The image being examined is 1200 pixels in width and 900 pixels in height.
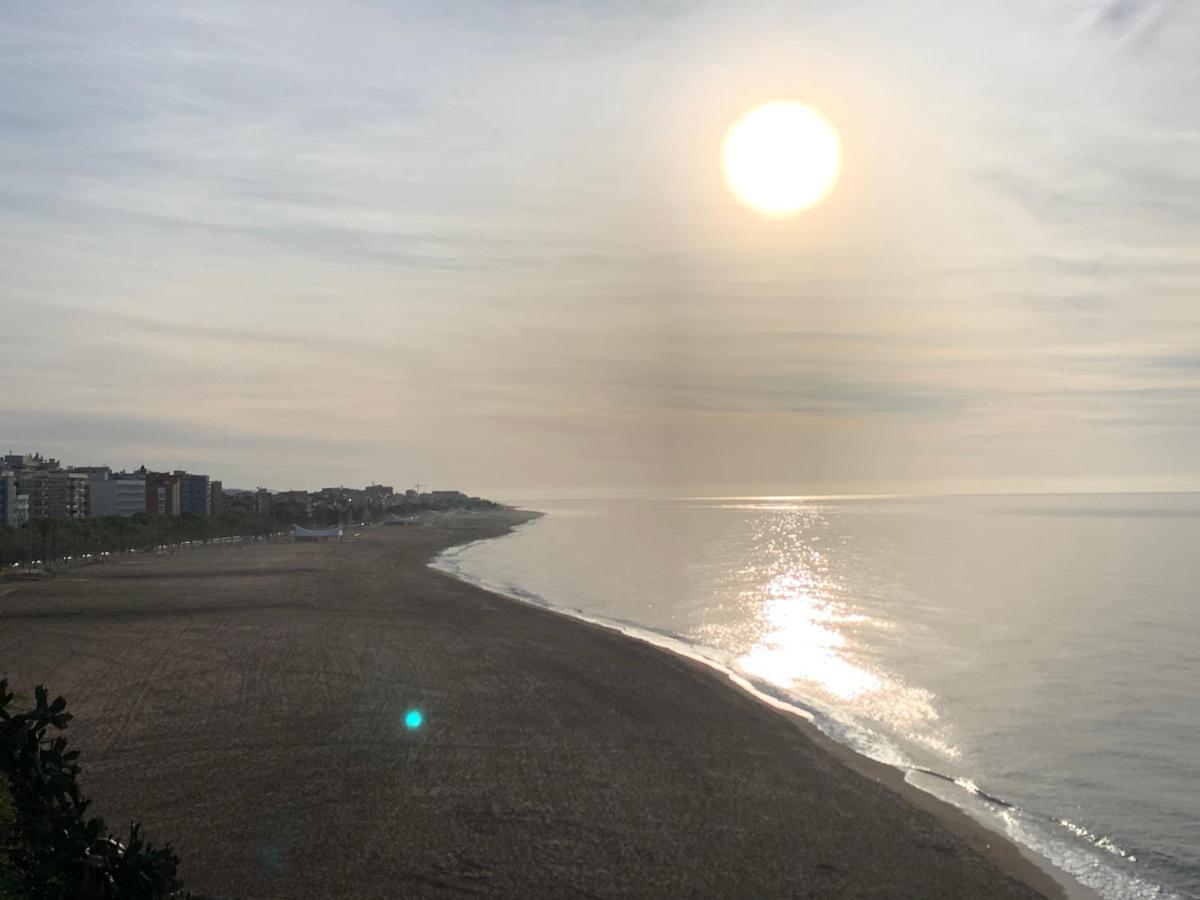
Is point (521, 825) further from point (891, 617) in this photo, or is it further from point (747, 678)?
point (891, 617)

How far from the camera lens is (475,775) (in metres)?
18.1

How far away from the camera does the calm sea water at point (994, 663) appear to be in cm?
1870

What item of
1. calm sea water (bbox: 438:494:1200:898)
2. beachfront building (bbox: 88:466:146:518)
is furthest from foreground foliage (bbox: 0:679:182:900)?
beachfront building (bbox: 88:466:146:518)

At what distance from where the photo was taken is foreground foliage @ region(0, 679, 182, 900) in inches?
250

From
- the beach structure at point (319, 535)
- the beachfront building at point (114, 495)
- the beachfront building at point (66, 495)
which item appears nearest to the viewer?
the beach structure at point (319, 535)

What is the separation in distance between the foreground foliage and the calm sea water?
1393cm

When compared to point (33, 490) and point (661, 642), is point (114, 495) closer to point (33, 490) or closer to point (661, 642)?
point (33, 490)

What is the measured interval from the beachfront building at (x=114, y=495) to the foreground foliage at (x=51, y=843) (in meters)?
190

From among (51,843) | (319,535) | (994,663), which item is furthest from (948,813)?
(319,535)

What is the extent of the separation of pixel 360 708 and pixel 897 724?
12995 millimetres

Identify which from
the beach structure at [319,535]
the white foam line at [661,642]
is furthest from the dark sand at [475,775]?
the beach structure at [319,535]

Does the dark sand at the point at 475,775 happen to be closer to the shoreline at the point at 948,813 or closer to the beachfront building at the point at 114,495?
the shoreline at the point at 948,813

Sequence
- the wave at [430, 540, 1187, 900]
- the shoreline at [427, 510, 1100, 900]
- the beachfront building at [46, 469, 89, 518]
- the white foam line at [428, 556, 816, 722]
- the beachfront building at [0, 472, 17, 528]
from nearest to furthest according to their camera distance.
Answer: the shoreline at [427, 510, 1100, 900]
the wave at [430, 540, 1187, 900]
the white foam line at [428, 556, 816, 722]
the beachfront building at [0, 472, 17, 528]
the beachfront building at [46, 469, 89, 518]

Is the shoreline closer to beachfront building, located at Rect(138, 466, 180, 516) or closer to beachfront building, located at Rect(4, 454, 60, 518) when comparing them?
beachfront building, located at Rect(4, 454, 60, 518)
